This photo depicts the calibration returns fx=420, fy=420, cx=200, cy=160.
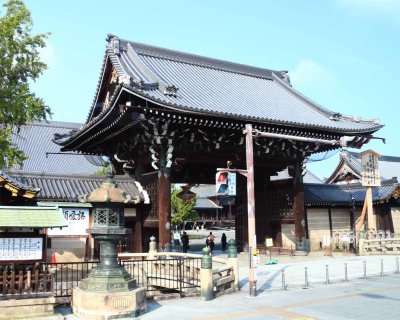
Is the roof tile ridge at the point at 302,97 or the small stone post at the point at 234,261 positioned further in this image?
the roof tile ridge at the point at 302,97

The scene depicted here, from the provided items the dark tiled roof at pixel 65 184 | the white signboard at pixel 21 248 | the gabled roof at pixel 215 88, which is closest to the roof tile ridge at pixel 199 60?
the gabled roof at pixel 215 88

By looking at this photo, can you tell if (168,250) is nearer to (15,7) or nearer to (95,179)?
(95,179)

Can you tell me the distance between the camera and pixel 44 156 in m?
41.1

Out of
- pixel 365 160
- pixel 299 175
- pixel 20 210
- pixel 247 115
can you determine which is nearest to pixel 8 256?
pixel 20 210

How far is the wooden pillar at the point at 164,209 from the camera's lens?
20.2 metres

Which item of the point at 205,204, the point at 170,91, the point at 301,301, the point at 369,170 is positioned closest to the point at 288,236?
the point at 369,170

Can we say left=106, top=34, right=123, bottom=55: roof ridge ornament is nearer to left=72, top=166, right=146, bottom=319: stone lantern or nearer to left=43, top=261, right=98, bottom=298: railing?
left=43, top=261, right=98, bottom=298: railing

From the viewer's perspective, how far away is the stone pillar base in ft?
36.4

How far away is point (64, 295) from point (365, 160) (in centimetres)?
2261

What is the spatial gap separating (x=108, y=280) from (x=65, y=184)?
38.5ft

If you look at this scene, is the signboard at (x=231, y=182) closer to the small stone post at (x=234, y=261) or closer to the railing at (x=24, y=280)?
the small stone post at (x=234, y=261)

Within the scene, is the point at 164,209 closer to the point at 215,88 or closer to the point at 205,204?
the point at 215,88

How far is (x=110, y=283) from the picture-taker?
11.6 meters

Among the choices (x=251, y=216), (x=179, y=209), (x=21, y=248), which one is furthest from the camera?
(x=179, y=209)
